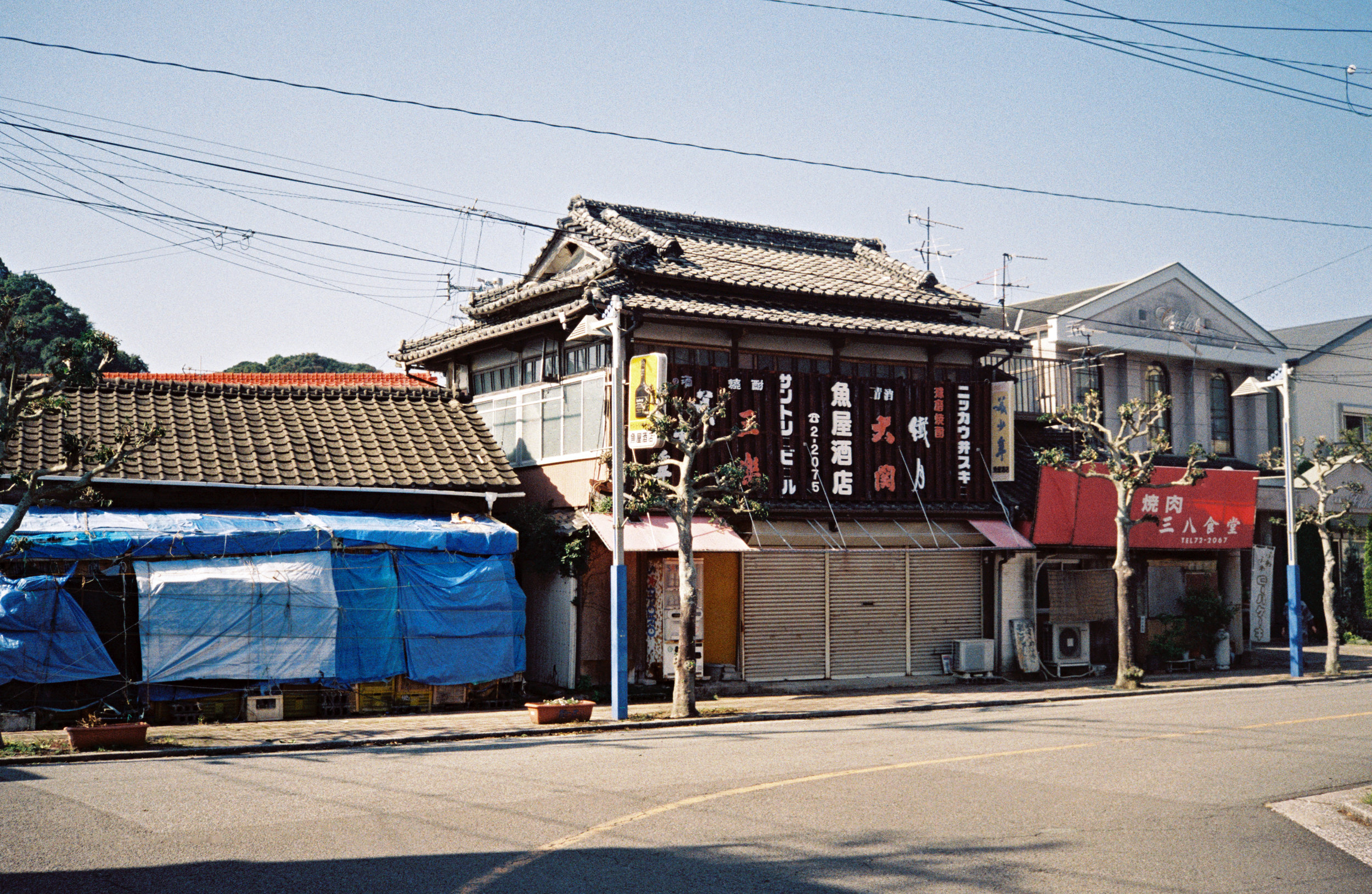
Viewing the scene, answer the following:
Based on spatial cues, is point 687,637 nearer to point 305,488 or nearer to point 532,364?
point 305,488

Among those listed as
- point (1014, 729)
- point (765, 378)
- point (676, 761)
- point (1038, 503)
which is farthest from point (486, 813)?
point (1038, 503)

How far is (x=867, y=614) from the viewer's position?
2506 cm

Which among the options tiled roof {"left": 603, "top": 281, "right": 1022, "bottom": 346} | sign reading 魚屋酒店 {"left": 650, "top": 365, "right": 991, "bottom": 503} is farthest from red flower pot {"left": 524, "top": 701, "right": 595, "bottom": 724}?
tiled roof {"left": 603, "top": 281, "right": 1022, "bottom": 346}

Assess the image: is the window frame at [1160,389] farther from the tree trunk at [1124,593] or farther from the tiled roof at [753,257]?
the tree trunk at [1124,593]

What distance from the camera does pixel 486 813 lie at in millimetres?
10234

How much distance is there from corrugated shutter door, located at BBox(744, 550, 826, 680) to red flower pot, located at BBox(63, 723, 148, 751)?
1184cm

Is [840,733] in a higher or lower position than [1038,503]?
lower

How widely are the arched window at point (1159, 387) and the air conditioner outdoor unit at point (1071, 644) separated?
26.1ft

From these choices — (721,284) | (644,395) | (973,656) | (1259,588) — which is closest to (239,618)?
(644,395)

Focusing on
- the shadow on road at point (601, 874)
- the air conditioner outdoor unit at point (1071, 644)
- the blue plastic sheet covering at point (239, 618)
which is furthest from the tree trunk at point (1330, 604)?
the blue plastic sheet covering at point (239, 618)

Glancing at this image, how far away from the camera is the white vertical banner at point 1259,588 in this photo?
3070 cm

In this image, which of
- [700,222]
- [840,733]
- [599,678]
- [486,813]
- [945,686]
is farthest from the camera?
[700,222]

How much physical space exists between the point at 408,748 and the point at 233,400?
35.6 feet

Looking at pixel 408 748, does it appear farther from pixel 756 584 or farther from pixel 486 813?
pixel 756 584
